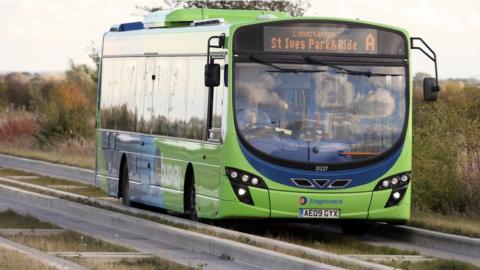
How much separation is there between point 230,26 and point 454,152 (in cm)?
526

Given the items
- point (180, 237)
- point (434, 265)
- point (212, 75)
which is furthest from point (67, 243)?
point (434, 265)

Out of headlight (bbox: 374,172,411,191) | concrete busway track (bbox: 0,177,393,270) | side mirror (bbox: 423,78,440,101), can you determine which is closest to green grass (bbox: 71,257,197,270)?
concrete busway track (bbox: 0,177,393,270)

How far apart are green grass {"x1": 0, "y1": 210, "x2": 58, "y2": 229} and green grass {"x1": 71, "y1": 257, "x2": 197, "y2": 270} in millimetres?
4754

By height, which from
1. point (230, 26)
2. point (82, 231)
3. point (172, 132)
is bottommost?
point (82, 231)

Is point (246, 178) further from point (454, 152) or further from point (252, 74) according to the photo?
point (454, 152)

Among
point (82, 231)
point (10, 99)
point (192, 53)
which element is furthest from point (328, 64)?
point (10, 99)

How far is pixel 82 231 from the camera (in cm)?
2002

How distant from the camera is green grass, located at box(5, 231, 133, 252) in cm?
1672

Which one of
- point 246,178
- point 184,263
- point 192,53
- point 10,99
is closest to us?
point 184,263

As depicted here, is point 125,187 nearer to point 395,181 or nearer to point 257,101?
point 257,101

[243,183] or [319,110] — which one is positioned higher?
[319,110]

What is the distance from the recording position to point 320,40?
64.7 ft

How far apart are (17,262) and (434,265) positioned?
474cm

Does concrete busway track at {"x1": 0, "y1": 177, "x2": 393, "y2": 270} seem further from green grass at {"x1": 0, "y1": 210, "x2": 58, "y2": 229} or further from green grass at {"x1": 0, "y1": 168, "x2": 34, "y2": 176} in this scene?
green grass at {"x1": 0, "y1": 168, "x2": 34, "y2": 176}
